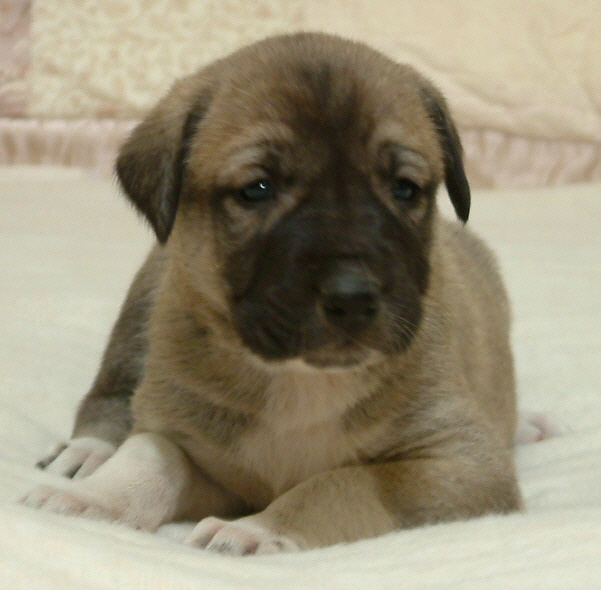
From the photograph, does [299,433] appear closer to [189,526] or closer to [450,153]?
[189,526]

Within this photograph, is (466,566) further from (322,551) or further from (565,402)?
(565,402)

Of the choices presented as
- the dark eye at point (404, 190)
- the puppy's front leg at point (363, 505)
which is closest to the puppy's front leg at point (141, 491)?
the puppy's front leg at point (363, 505)

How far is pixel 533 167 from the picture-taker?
6746 mm

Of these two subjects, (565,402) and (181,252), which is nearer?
(181,252)

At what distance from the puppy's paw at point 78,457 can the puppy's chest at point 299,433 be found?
0.50 m

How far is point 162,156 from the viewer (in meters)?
2.59

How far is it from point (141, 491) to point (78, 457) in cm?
49

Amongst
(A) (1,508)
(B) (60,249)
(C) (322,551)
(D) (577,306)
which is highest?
(A) (1,508)

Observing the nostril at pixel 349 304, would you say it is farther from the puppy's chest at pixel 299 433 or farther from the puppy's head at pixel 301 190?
the puppy's chest at pixel 299 433

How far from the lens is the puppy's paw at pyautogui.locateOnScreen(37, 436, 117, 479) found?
107 inches

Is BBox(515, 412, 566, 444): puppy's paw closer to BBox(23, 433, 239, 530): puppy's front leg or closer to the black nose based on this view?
BBox(23, 433, 239, 530): puppy's front leg

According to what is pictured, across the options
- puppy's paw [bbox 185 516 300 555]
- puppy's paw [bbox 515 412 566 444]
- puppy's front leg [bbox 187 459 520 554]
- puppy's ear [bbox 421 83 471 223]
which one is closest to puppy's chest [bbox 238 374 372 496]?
puppy's front leg [bbox 187 459 520 554]

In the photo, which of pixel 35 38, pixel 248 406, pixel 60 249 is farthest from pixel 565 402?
pixel 35 38

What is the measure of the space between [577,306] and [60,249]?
2.46 m
